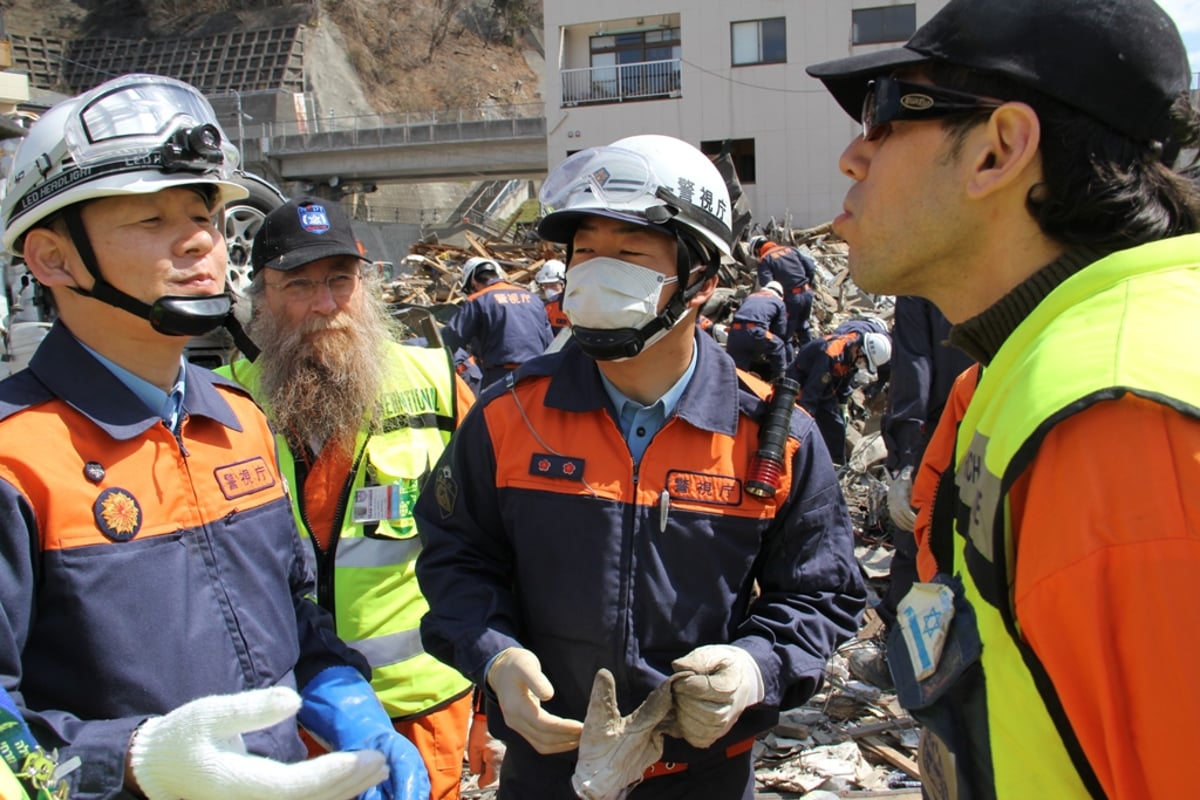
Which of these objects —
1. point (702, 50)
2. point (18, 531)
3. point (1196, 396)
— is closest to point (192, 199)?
point (18, 531)

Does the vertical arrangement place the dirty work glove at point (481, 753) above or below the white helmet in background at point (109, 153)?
below

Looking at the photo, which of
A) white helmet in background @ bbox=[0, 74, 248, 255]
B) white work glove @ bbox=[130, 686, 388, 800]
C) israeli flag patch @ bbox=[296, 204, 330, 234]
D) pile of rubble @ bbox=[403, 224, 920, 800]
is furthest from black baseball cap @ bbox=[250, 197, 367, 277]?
pile of rubble @ bbox=[403, 224, 920, 800]

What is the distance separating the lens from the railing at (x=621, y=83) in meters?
29.8

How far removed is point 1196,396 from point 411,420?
2.56 metres

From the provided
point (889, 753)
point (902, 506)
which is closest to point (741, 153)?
point (902, 506)

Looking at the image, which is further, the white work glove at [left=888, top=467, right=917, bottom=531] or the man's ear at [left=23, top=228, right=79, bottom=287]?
the white work glove at [left=888, top=467, right=917, bottom=531]

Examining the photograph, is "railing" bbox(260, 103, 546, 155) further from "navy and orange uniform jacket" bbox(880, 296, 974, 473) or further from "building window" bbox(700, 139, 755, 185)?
"navy and orange uniform jacket" bbox(880, 296, 974, 473)

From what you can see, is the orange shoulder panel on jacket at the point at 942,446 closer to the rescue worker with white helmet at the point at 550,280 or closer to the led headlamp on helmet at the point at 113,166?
the led headlamp on helmet at the point at 113,166

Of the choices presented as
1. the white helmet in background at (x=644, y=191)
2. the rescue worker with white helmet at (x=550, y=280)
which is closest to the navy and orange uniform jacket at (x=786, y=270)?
the rescue worker with white helmet at (x=550, y=280)

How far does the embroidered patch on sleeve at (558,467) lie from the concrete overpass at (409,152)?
33.3m

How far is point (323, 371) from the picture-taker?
3.13 m

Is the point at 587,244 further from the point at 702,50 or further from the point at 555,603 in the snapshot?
the point at 702,50

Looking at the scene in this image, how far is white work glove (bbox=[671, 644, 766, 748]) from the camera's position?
1896 millimetres

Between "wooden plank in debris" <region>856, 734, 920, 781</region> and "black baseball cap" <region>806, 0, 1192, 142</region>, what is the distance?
11.7ft
